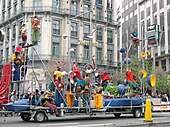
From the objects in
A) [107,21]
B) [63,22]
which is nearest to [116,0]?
[107,21]

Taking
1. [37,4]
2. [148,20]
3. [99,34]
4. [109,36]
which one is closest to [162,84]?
[109,36]

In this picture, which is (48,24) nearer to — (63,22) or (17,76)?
(63,22)

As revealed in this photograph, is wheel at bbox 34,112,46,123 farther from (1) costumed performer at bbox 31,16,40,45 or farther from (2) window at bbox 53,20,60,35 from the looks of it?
(2) window at bbox 53,20,60,35

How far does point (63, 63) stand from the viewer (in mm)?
39531

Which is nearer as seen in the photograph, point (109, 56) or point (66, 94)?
point (66, 94)

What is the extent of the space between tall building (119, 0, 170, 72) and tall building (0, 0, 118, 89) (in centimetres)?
650

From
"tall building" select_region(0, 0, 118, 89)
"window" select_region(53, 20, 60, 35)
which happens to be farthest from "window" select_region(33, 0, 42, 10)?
"window" select_region(53, 20, 60, 35)

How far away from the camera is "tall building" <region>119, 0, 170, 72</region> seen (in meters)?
57.2

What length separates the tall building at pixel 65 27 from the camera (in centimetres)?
4662

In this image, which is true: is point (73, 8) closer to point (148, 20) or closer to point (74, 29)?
point (74, 29)

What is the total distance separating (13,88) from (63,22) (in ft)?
109

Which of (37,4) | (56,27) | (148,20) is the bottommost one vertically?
(56,27)

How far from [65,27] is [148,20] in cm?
2242

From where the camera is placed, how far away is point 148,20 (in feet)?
210
